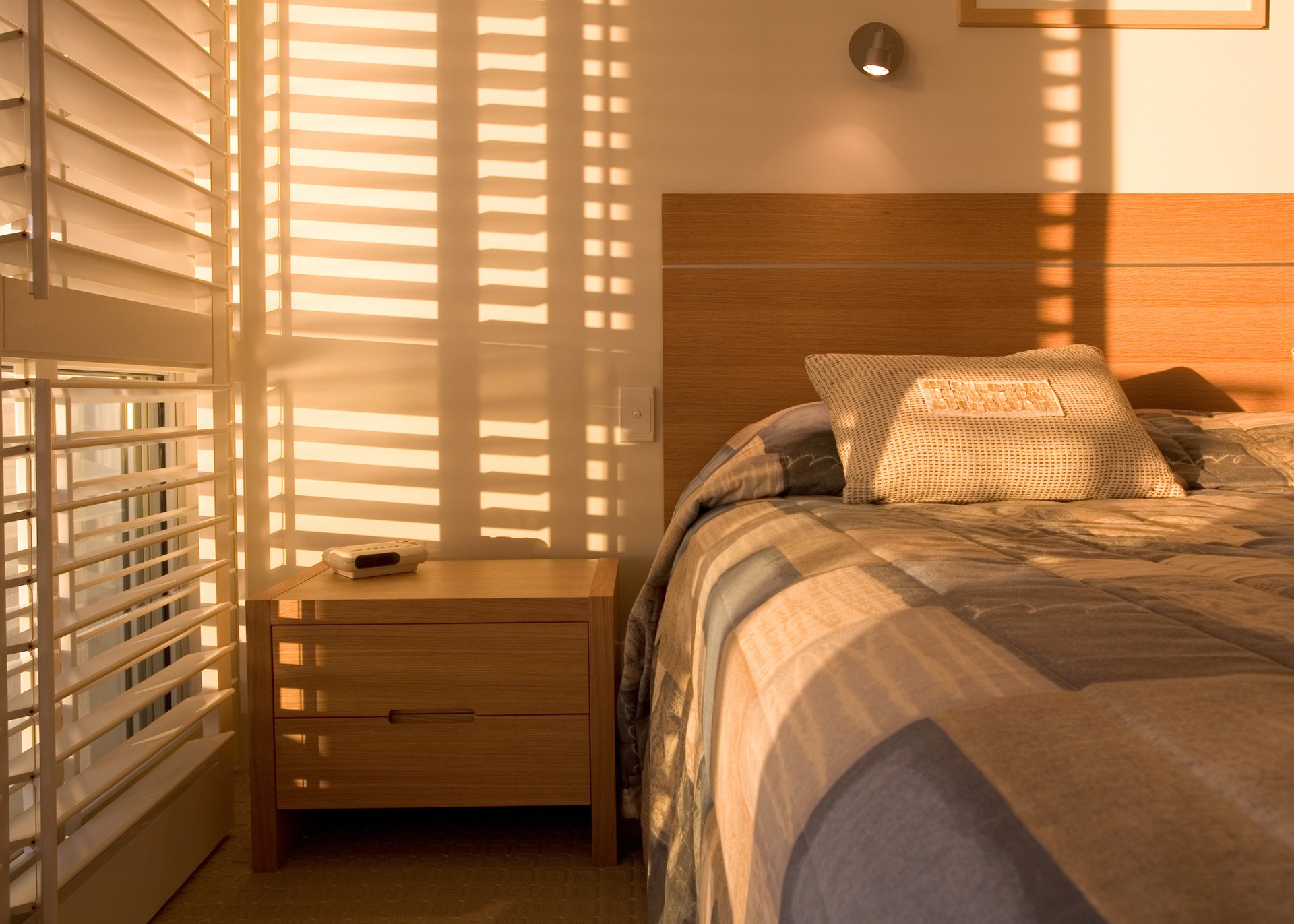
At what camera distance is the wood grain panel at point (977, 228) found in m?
2.09

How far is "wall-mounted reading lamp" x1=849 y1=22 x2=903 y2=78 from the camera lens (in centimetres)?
203

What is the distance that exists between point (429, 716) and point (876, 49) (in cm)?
170

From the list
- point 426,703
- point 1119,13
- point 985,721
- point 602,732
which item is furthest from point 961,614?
point 1119,13

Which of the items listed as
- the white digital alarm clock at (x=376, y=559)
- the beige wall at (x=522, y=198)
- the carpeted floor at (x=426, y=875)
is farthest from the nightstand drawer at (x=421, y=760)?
the beige wall at (x=522, y=198)

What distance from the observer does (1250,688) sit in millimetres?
538

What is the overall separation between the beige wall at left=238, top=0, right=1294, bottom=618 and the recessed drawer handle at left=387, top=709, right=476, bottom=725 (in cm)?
52

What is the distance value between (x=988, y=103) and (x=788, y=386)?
82cm

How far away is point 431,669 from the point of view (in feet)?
5.33

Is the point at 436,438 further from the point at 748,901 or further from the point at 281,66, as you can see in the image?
the point at 748,901

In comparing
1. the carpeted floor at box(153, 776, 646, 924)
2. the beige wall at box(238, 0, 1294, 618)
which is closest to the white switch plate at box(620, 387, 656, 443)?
the beige wall at box(238, 0, 1294, 618)

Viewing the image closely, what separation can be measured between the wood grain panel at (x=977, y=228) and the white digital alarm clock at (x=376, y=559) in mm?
874

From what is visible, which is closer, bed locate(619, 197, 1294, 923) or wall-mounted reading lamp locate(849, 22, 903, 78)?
bed locate(619, 197, 1294, 923)

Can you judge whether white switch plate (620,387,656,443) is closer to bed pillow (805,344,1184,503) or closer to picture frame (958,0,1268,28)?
bed pillow (805,344,1184,503)

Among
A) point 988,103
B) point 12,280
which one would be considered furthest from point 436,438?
point 988,103
